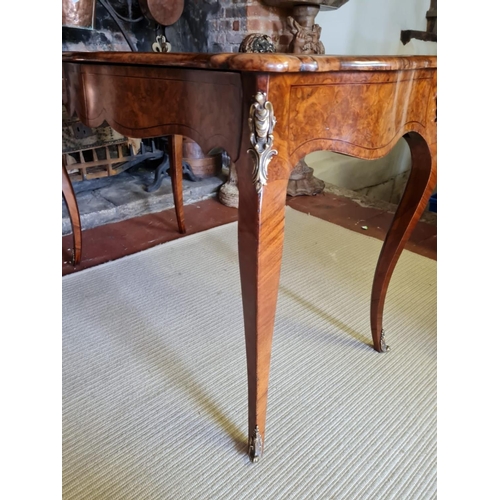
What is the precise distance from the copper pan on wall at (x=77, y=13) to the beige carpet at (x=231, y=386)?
2.52ft

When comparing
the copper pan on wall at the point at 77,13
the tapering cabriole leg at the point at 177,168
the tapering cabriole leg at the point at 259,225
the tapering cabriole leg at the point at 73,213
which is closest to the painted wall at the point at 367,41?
the tapering cabriole leg at the point at 177,168

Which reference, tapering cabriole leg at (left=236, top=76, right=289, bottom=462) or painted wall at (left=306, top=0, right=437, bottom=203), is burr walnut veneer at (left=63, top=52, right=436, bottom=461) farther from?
painted wall at (left=306, top=0, right=437, bottom=203)

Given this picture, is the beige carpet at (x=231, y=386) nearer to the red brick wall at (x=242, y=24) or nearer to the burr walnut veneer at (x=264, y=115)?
the burr walnut veneer at (x=264, y=115)

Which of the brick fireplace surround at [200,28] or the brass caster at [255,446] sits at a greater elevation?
the brick fireplace surround at [200,28]

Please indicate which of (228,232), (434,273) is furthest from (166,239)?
(434,273)

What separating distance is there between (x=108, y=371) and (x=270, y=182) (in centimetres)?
69

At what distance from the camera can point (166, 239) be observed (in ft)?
5.53

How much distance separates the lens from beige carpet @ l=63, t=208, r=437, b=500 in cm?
76

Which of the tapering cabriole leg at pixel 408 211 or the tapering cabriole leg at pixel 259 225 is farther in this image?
the tapering cabriole leg at pixel 408 211

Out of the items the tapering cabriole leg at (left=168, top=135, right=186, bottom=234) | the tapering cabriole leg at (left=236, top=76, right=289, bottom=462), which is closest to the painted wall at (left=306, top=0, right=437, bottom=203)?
the tapering cabriole leg at (left=168, top=135, right=186, bottom=234)

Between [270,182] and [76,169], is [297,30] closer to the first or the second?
[76,169]

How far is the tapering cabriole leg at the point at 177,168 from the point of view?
4.92ft

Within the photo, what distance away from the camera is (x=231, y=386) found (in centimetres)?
97

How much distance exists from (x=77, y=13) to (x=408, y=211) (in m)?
1.10
